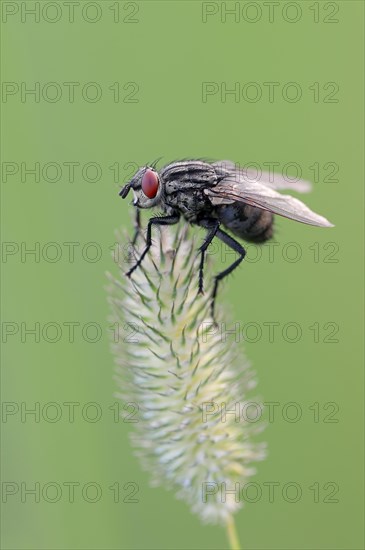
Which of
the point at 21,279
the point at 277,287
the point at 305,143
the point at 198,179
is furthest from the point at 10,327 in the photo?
the point at 305,143

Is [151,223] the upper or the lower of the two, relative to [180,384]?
upper

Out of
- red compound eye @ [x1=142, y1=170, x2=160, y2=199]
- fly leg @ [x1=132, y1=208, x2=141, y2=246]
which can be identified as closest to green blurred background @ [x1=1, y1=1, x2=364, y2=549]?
fly leg @ [x1=132, y1=208, x2=141, y2=246]

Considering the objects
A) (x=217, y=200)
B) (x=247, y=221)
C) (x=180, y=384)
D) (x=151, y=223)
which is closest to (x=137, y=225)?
(x=151, y=223)

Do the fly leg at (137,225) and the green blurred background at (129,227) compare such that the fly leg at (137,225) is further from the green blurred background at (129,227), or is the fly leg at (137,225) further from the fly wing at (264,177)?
the fly wing at (264,177)

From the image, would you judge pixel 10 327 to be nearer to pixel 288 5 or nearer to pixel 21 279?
pixel 21 279

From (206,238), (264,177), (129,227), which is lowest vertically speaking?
(206,238)

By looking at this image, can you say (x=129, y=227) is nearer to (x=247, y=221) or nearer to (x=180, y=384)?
(x=247, y=221)

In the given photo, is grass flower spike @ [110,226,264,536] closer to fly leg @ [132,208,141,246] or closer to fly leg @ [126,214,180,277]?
fly leg @ [126,214,180,277]
